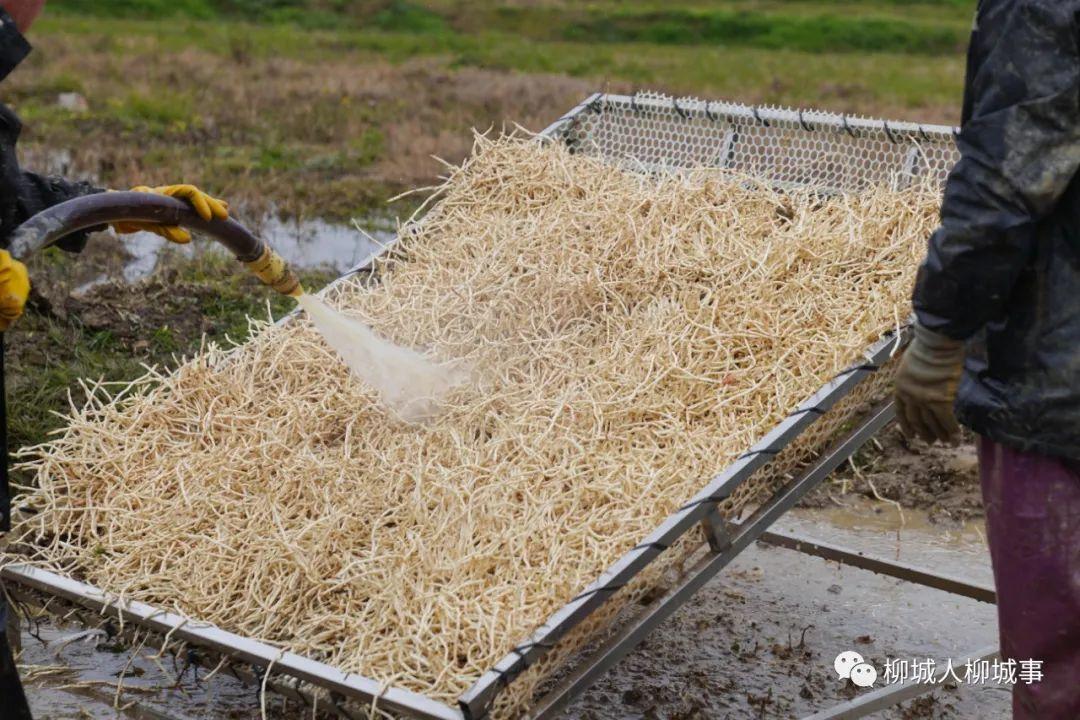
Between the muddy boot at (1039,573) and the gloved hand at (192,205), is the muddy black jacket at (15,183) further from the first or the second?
the muddy boot at (1039,573)

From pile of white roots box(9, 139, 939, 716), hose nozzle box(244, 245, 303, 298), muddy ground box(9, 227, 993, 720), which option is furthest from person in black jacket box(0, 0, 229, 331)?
muddy ground box(9, 227, 993, 720)

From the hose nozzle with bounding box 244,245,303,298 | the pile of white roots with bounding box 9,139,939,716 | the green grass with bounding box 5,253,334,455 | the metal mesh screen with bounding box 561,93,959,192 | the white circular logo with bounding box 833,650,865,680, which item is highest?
the metal mesh screen with bounding box 561,93,959,192

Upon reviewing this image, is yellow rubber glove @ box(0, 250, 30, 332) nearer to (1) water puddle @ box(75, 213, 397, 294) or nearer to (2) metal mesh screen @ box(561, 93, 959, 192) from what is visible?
(2) metal mesh screen @ box(561, 93, 959, 192)

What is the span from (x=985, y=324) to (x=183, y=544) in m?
2.07

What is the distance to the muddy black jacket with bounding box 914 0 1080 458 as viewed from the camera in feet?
7.66

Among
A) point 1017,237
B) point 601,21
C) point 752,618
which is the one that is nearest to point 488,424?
point 752,618

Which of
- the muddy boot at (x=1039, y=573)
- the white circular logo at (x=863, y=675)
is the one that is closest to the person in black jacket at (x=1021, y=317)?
the muddy boot at (x=1039, y=573)

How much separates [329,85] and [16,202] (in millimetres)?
12241

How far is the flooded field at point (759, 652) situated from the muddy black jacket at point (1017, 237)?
181 centimetres

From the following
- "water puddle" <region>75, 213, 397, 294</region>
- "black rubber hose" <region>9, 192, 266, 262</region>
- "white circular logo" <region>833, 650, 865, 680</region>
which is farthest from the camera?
"water puddle" <region>75, 213, 397, 294</region>

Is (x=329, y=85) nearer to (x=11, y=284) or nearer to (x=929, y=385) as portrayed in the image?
(x=11, y=284)

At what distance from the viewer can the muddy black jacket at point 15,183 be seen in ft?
9.51

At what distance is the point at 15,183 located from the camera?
10.5ft

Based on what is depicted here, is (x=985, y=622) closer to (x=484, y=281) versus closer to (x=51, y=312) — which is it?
(x=484, y=281)
